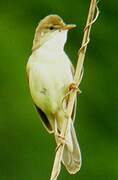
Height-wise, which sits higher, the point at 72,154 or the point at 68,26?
the point at 68,26

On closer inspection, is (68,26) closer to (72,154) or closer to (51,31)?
(51,31)

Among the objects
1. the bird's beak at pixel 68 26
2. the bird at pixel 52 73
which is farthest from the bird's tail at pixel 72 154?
the bird's beak at pixel 68 26

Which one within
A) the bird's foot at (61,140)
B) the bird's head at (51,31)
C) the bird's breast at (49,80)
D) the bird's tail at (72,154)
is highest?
the bird's head at (51,31)

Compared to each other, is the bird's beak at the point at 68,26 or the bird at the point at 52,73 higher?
the bird's beak at the point at 68,26

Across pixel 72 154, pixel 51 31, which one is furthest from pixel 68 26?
pixel 72 154

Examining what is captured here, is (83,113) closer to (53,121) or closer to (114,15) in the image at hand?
(114,15)

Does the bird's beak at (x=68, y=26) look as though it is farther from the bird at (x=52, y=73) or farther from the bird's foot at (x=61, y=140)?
the bird's foot at (x=61, y=140)

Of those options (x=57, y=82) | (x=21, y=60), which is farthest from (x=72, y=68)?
(x=21, y=60)

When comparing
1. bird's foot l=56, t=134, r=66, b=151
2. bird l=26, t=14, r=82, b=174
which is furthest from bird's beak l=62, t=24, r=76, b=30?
bird's foot l=56, t=134, r=66, b=151
